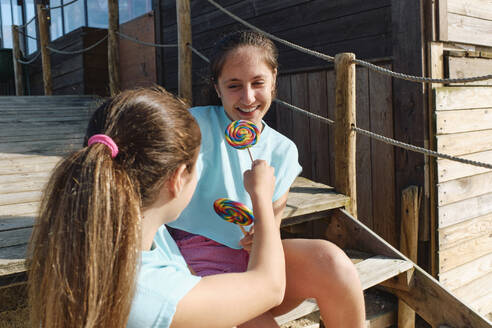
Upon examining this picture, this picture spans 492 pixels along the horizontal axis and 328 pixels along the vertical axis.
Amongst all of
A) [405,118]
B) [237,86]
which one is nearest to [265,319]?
[237,86]

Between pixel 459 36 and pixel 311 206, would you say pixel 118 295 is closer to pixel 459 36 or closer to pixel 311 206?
pixel 311 206

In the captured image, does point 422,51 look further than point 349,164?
Yes

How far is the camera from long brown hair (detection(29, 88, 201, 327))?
39.8 inches

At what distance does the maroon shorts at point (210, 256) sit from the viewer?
174cm

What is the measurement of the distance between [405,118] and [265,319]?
82.5 inches

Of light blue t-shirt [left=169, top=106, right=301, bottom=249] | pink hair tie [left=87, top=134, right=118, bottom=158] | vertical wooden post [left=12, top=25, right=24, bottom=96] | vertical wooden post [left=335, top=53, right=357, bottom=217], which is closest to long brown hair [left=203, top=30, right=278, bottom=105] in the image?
light blue t-shirt [left=169, top=106, right=301, bottom=249]

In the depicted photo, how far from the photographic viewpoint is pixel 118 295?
103cm

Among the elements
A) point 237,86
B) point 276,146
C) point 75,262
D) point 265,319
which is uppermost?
point 237,86

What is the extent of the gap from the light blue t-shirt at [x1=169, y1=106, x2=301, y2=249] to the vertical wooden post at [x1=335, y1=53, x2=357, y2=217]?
604 mm

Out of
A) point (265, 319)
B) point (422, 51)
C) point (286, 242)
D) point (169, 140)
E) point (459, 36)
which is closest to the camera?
point (169, 140)

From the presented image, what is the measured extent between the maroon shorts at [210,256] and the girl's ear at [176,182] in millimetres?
568

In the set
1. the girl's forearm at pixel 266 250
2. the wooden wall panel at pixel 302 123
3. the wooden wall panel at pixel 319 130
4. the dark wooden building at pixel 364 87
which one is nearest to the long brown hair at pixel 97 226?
the girl's forearm at pixel 266 250

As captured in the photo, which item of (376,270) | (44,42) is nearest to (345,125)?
(376,270)

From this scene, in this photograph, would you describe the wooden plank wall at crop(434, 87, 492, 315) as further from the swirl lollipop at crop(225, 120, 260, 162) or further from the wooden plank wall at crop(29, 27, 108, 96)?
the wooden plank wall at crop(29, 27, 108, 96)
